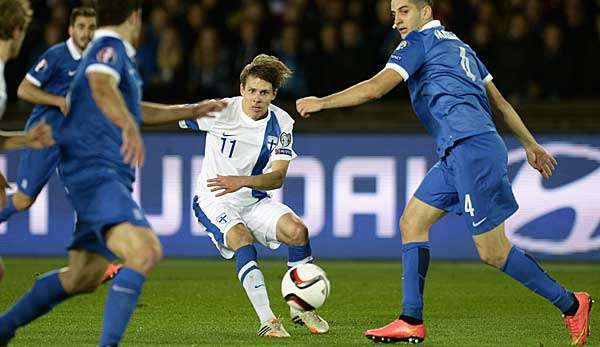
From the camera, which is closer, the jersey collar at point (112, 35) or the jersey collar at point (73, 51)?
the jersey collar at point (112, 35)

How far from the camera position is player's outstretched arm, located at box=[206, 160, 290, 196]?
7918 mm

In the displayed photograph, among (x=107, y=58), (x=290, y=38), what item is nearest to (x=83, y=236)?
(x=107, y=58)

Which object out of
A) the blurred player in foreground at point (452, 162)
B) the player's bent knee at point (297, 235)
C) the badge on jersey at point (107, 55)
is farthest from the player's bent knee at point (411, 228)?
the badge on jersey at point (107, 55)

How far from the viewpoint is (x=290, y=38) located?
1431 cm

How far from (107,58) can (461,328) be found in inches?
130

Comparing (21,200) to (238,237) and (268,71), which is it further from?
(268,71)

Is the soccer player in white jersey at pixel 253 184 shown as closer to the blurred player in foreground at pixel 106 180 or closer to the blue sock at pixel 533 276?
the blue sock at pixel 533 276

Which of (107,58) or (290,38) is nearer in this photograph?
(107,58)

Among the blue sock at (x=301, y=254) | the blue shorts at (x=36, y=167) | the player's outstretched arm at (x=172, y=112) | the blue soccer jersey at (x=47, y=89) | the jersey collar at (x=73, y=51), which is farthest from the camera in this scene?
the blue shorts at (x=36, y=167)

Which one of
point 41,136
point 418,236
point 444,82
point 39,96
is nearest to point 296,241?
point 418,236

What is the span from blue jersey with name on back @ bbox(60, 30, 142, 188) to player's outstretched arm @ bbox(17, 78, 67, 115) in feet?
5.60

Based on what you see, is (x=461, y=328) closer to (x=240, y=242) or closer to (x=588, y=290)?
(x=240, y=242)

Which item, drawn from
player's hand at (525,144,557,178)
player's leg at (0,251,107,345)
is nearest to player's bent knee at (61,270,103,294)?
player's leg at (0,251,107,345)

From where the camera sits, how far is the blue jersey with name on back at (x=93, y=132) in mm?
6207
